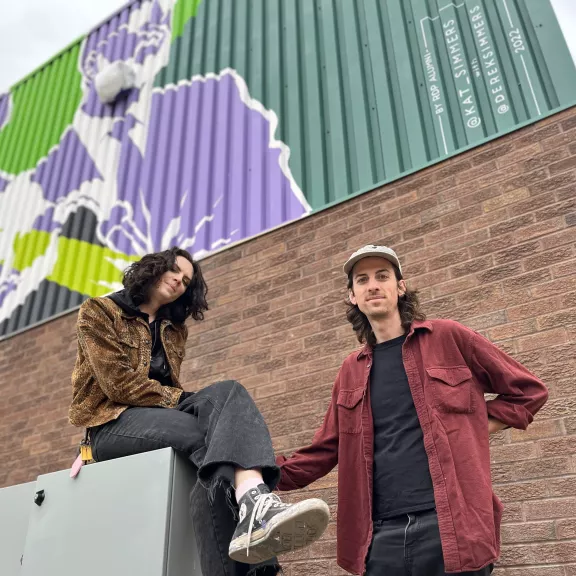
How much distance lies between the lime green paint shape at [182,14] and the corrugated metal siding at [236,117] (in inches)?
0.6

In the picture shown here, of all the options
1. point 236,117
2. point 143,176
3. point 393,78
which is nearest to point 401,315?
point 393,78

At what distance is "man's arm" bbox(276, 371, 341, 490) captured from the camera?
2.25 metres

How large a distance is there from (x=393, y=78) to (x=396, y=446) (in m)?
3.32

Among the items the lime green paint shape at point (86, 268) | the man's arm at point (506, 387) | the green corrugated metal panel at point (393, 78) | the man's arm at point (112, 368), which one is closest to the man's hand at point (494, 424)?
the man's arm at point (506, 387)

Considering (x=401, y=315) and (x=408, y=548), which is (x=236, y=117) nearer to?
(x=401, y=315)

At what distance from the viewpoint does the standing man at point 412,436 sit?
5.87ft

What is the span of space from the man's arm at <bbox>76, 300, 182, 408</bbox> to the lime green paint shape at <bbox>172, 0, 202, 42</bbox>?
4909mm

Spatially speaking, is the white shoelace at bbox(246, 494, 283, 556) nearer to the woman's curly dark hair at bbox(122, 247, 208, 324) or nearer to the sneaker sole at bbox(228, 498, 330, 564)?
the sneaker sole at bbox(228, 498, 330, 564)

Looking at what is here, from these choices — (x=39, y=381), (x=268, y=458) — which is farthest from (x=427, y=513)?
(x=39, y=381)

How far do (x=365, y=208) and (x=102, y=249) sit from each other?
9.27ft

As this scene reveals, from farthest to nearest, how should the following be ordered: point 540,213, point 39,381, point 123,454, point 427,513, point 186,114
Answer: point 186,114
point 39,381
point 540,213
point 123,454
point 427,513

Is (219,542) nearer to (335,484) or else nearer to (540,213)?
(335,484)

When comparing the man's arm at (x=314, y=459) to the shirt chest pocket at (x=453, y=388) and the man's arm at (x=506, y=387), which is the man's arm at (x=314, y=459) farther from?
the man's arm at (x=506, y=387)

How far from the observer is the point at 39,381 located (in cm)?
546
